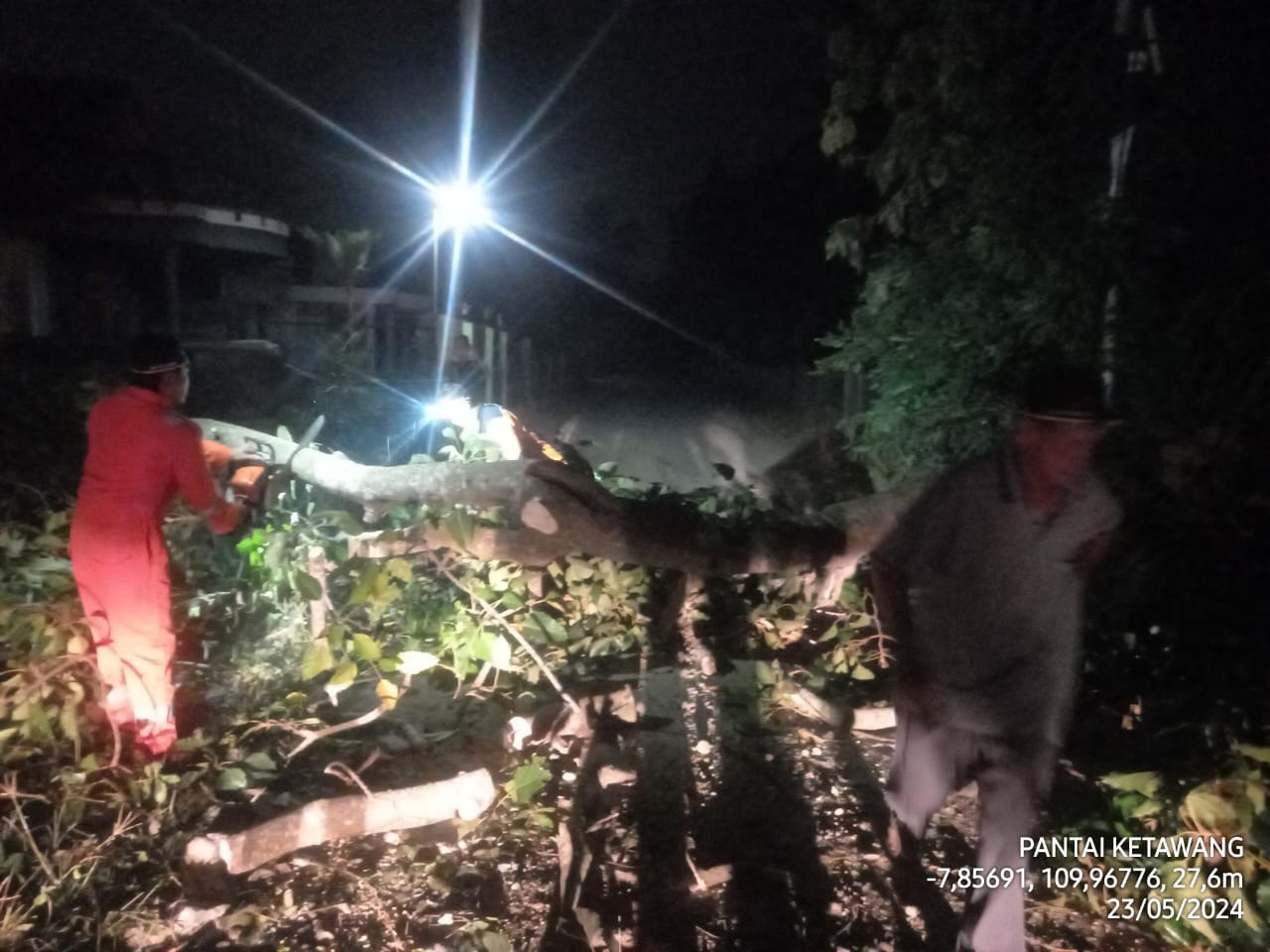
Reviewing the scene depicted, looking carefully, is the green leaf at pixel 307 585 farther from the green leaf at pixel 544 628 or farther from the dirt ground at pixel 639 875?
the green leaf at pixel 544 628

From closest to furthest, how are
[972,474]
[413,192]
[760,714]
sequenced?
[972,474], [760,714], [413,192]

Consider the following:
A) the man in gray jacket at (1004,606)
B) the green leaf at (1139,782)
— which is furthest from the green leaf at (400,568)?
the green leaf at (1139,782)

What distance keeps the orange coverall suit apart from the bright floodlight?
10.9 meters

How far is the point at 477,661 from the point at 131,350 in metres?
1.84

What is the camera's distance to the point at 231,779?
3.46 m

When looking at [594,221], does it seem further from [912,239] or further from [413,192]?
[912,239]

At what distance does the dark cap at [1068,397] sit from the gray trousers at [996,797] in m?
0.86

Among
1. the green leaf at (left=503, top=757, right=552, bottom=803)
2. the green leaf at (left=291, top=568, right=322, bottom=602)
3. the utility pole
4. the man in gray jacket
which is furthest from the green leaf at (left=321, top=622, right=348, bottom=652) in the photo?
the utility pole

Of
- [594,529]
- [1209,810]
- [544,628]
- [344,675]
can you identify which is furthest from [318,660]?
[1209,810]

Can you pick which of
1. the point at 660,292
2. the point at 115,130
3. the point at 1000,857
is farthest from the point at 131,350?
the point at 660,292

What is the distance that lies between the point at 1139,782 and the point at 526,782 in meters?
2.00

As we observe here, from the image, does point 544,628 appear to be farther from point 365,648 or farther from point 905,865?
point 905,865

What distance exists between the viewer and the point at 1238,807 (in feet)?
8.75

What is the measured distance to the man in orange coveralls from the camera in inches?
141
